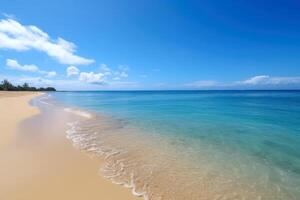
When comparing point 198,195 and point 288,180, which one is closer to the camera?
point 198,195

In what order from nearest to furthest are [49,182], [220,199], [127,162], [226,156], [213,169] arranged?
[220,199]
[49,182]
[213,169]
[127,162]
[226,156]

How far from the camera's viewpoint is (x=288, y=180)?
4941 mm

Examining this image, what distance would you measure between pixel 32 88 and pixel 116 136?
472 feet

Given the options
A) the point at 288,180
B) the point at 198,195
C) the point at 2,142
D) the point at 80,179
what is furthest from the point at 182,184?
the point at 2,142

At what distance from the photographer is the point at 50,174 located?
4.78 meters

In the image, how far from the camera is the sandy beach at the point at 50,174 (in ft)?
13.0

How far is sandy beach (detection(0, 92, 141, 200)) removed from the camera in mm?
3963

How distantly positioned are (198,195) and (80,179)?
9.53ft

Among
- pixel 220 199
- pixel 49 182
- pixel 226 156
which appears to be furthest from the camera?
pixel 226 156

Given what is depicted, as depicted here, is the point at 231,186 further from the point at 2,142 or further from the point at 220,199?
the point at 2,142

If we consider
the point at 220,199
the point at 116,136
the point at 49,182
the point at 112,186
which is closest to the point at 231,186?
the point at 220,199

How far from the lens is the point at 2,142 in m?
7.21

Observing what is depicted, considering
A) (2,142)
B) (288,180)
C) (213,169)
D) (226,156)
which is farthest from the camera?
(2,142)

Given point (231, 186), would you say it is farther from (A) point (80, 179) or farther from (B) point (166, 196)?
(A) point (80, 179)
